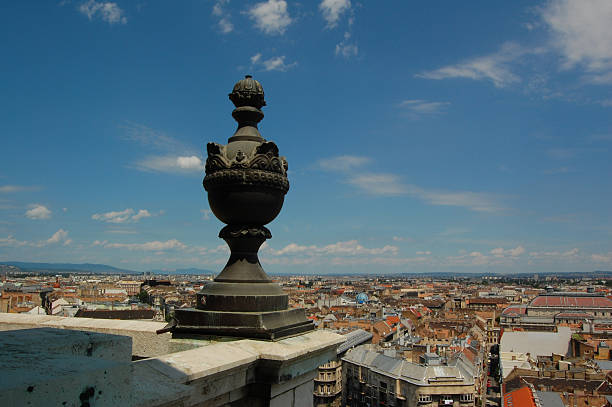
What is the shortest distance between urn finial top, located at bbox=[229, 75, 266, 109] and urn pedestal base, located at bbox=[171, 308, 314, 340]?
5.84 ft

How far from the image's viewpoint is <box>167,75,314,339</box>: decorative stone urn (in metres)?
3.97

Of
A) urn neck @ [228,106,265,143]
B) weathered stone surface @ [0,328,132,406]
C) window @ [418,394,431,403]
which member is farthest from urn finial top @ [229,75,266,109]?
window @ [418,394,431,403]

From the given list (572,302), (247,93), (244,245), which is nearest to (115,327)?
(244,245)

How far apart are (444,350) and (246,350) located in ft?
223

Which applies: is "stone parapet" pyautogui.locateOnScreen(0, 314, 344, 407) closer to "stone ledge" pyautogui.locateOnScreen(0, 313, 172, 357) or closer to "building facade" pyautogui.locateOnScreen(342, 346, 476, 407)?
"stone ledge" pyautogui.locateOnScreen(0, 313, 172, 357)

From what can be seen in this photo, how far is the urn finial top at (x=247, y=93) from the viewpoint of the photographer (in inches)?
181

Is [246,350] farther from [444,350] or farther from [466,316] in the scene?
[466,316]

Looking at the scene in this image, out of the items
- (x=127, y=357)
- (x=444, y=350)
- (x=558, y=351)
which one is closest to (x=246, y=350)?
(x=127, y=357)

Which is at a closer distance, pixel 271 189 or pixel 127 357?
pixel 127 357

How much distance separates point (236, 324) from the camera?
12.9 feet

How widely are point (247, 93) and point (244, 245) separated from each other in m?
1.32

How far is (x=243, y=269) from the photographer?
4.23 meters

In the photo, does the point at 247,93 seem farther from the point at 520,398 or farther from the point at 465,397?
the point at 465,397

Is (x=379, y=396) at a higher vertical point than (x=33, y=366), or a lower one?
lower
